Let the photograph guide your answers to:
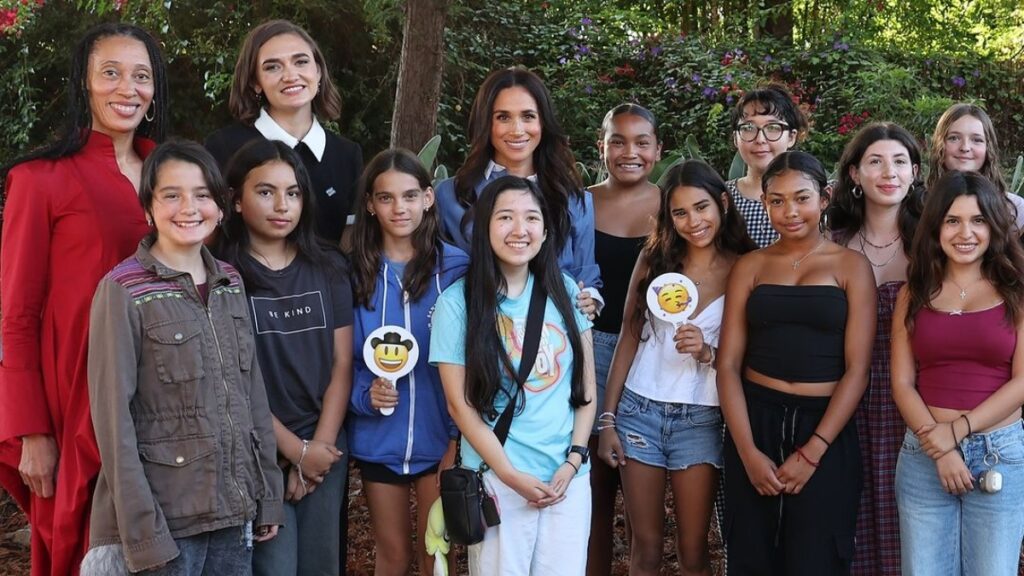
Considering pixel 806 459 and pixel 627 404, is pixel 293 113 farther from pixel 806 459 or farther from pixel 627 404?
pixel 806 459

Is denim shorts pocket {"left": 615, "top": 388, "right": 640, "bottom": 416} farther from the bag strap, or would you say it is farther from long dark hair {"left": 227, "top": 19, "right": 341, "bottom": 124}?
long dark hair {"left": 227, "top": 19, "right": 341, "bottom": 124}

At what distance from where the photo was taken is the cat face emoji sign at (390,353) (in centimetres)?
314

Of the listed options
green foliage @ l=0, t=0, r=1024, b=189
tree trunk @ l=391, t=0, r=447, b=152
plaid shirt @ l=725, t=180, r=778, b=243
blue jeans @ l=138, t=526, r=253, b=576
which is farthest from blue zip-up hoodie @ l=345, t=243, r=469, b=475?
green foliage @ l=0, t=0, r=1024, b=189

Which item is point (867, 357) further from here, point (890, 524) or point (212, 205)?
point (212, 205)

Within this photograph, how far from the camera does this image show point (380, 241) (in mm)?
3402

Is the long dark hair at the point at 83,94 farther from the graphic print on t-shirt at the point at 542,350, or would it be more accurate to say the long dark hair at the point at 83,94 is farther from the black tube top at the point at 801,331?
the black tube top at the point at 801,331

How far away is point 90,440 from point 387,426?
3.04 ft

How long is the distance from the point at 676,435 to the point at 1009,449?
3.39 ft

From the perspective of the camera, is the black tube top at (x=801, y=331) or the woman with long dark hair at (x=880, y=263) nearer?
the black tube top at (x=801, y=331)

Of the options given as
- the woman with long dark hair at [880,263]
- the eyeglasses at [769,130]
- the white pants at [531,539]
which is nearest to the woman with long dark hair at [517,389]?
the white pants at [531,539]

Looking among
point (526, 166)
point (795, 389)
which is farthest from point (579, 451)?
point (526, 166)

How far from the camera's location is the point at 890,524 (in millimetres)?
3395

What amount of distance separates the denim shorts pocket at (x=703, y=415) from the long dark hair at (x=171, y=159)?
170 centimetres

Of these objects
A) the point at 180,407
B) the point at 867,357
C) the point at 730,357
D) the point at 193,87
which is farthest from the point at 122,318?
the point at 193,87
